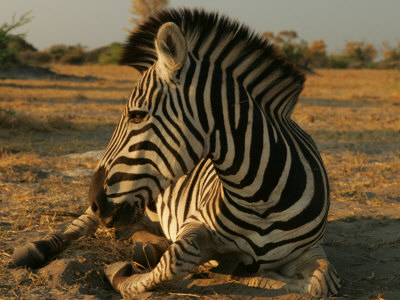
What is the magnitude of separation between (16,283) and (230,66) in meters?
1.98

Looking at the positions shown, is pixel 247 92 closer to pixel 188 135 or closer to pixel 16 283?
pixel 188 135

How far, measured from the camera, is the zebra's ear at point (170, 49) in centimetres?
229

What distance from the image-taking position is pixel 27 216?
457 centimetres

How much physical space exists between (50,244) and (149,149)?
4.98ft

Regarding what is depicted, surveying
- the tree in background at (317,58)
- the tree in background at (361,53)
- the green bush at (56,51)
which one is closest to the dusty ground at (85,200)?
the tree in background at (317,58)

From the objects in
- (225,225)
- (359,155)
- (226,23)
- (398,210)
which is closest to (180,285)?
(225,225)

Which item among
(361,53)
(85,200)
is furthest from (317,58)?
(85,200)

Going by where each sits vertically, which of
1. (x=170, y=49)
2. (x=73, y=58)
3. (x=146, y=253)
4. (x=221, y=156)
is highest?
(x=73, y=58)

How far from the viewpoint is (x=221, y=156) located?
8.50 feet

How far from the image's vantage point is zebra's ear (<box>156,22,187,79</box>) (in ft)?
7.51

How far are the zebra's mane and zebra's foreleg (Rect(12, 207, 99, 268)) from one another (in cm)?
153

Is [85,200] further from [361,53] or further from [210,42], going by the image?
[361,53]

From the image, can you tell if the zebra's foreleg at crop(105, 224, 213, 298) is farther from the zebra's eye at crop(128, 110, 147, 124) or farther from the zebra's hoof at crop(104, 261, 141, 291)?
the zebra's eye at crop(128, 110, 147, 124)

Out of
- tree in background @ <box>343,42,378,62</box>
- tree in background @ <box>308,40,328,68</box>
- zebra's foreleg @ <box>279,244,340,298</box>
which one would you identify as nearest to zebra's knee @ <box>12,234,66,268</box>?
zebra's foreleg @ <box>279,244,340,298</box>
